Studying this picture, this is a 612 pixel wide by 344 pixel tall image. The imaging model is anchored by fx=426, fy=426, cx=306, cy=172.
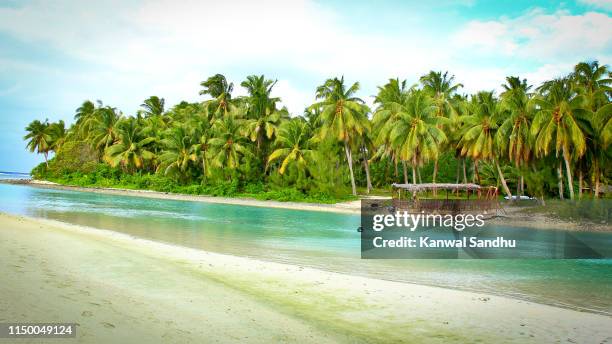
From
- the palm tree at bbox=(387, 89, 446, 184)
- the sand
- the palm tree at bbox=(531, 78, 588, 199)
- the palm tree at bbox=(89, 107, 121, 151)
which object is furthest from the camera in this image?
the palm tree at bbox=(89, 107, 121, 151)

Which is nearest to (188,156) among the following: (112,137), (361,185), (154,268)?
(112,137)

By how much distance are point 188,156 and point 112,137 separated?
1744cm

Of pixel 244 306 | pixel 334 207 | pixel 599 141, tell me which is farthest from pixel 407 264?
pixel 334 207

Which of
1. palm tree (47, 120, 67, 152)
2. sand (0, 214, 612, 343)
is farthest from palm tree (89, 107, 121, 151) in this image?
sand (0, 214, 612, 343)

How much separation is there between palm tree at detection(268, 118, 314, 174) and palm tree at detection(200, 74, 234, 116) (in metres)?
12.7

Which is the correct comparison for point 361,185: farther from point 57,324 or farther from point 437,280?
point 57,324

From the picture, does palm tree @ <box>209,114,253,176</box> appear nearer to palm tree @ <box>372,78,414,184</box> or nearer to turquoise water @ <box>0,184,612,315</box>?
palm tree @ <box>372,78,414,184</box>

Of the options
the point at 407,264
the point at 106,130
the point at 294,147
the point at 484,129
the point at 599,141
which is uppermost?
the point at 106,130

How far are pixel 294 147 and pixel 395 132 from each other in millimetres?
11379

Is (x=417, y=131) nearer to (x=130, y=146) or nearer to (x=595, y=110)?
(x=595, y=110)

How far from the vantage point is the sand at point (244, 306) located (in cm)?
548

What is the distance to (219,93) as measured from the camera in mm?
56062

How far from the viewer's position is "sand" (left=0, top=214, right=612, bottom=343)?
5.48 meters

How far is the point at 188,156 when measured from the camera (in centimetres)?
5122
